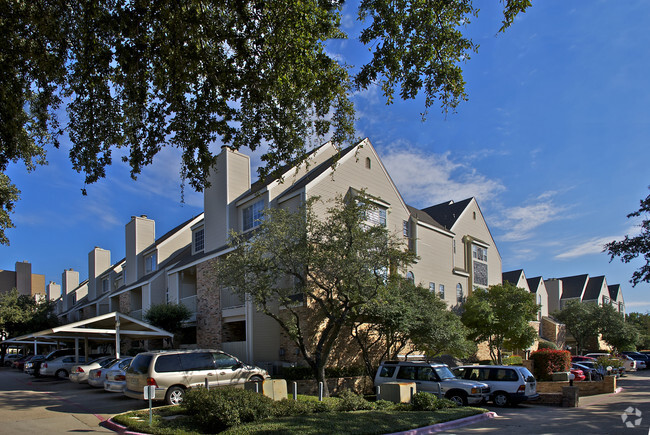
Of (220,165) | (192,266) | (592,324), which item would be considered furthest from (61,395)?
(592,324)

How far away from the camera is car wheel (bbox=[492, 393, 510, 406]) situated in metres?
18.5

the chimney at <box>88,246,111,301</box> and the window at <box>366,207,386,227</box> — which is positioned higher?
the window at <box>366,207,386,227</box>

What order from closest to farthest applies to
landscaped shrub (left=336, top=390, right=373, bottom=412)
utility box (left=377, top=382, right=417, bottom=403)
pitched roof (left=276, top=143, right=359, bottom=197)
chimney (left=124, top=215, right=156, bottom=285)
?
landscaped shrub (left=336, top=390, right=373, bottom=412), utility box (left=377, top=382, right=417, bottom=403), pitched roof (left=276, top=143, right=359, bottom=197), chimney (left=124, top=215, right=156, bottom=285)

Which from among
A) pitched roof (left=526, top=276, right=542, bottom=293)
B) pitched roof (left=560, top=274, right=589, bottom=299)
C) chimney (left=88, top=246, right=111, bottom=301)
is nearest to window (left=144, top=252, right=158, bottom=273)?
chimney (left=88, top=246, right=111, bottom=301)

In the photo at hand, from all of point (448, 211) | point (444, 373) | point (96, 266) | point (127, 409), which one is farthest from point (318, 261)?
point (96, 266)

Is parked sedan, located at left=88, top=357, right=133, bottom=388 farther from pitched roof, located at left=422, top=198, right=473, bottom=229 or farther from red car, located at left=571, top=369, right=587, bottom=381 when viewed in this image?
pitched roof, located at left=422, top=198, right=473, bottom=229

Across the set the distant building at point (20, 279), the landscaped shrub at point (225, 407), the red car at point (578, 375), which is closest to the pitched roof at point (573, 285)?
the red car at point (578, 375)

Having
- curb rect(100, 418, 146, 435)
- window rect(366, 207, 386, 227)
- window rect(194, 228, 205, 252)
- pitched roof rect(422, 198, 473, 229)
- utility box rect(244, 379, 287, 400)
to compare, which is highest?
pitched roof rect(422, 198, 473, 229)

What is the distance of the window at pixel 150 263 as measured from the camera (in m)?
37.2

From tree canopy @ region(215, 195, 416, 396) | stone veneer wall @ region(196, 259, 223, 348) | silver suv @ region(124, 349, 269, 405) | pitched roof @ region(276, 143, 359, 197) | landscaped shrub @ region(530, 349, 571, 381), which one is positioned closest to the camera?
silver suv @ region(124, 349, 269, 405)

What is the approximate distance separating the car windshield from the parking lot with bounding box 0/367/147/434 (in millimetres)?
10384

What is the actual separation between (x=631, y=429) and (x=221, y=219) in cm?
2171

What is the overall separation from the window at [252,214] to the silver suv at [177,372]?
9.66 meters

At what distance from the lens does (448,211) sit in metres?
39.4
